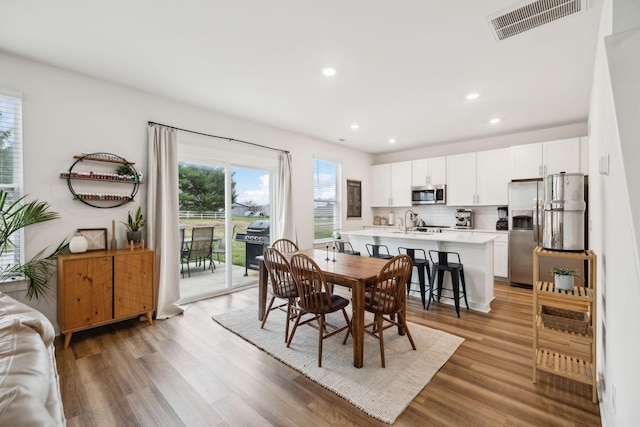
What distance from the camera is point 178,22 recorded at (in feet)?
7.39

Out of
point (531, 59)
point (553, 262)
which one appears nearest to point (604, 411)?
point (531, 59)

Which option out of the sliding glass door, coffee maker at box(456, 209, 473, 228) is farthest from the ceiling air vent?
coffee maker at box(456, 209, 473, 228)

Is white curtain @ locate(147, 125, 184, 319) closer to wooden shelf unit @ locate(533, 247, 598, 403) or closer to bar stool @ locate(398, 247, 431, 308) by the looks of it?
bar stool @ locate(398, 247, 431, 308)

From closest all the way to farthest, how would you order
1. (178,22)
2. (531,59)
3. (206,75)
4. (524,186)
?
(178,22) < (531,59) < (206,75) < (524,186)

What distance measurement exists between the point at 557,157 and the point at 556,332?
150 inches

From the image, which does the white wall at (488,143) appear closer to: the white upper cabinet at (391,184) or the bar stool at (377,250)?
the white upper cabinet at (391,184)

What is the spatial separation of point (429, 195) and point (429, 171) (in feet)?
1.74

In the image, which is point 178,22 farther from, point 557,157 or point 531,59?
point 557,157

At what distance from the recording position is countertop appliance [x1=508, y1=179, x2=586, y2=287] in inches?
185

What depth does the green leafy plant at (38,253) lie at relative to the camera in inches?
101

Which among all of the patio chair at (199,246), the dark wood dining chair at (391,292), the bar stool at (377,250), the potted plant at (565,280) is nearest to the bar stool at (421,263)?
the bar stool at (377,250)

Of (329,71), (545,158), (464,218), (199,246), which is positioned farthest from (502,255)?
(199,246)

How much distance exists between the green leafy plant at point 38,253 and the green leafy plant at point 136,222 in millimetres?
588

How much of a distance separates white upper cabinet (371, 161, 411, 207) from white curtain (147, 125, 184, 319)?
4.75 meters
